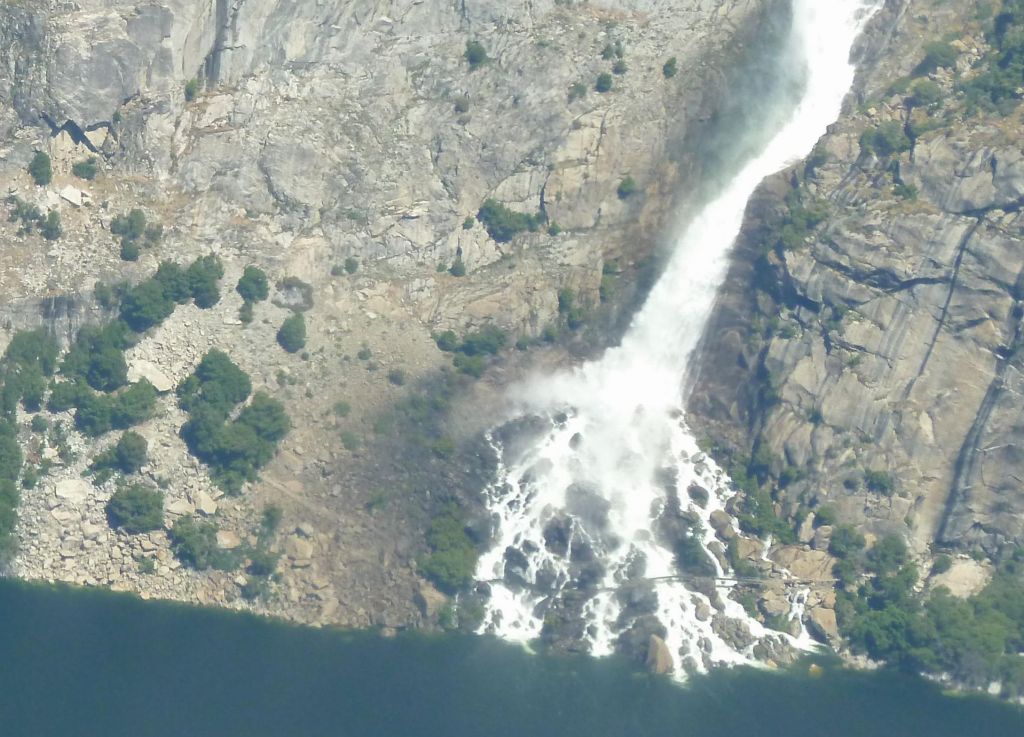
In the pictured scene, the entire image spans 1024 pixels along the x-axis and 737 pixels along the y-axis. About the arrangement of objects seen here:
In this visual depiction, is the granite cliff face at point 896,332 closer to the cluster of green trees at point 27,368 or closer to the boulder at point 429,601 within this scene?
the boulder at point 429,601

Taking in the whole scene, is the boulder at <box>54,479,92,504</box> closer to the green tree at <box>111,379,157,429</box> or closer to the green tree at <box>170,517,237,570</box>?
the green tree at <box>111,379,157,429</box>

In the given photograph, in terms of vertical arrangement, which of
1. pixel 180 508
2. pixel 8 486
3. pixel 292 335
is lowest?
pixel 8 486

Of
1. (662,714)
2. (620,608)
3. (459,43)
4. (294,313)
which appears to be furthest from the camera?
(459,43)

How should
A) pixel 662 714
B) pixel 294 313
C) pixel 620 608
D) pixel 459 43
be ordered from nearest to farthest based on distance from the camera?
pixel 662 714, pixel 620 608, pixel 294 313, pixel 459 43

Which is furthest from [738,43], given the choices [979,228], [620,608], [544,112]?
[620,608]

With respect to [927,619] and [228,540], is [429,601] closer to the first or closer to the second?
[228,540]

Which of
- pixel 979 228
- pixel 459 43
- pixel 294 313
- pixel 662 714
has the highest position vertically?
pixel 459 43

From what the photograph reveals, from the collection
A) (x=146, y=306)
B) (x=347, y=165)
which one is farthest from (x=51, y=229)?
(x=347, y=165)

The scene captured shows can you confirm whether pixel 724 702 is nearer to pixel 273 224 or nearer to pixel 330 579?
pixel 330 579
